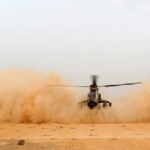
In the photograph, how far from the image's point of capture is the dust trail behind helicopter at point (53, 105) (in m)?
34.0

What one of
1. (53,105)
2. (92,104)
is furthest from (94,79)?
(53,105)

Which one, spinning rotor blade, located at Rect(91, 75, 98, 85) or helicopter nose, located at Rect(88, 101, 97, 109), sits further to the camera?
spinning rotor blade, located at Rect(91, 75, 98, 85)

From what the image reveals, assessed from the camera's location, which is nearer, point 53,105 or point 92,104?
point 92,104

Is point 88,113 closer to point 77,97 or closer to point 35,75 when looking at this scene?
point 77,97

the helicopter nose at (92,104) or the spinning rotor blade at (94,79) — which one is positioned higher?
the spinning rotor blade at (94,79)

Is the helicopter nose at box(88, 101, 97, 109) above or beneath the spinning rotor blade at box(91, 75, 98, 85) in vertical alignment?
beneath

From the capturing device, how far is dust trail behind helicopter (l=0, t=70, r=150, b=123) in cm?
3403

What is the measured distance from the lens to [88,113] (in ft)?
112

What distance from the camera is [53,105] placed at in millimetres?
35062

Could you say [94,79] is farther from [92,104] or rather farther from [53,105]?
[53,105]

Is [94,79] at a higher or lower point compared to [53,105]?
higher

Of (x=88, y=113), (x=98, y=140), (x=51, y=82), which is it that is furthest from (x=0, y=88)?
(x=98, y=140)

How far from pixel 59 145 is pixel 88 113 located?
15352mm

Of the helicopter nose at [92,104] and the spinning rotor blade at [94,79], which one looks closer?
the helicopter nose at [92,104]
